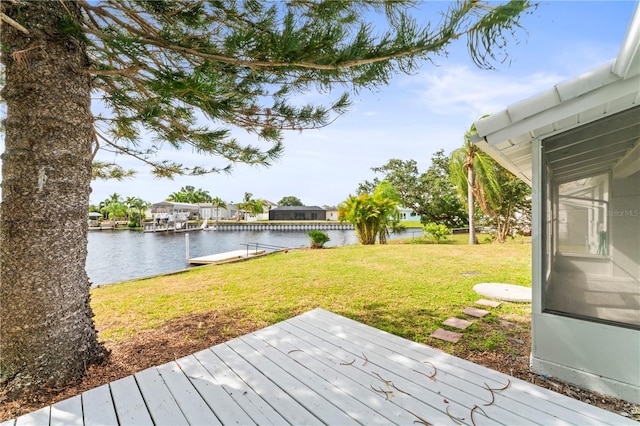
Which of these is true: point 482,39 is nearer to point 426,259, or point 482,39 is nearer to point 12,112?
point 12,112

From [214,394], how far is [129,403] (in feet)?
1.84

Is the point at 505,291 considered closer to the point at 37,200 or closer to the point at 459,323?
the point at 459,323

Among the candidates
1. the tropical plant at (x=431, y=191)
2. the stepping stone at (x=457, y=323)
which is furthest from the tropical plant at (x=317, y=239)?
the tropical plant at (x=431, y=191)

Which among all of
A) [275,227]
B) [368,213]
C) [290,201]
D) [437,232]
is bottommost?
[275,227]

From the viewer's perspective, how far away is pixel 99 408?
73.3 inches

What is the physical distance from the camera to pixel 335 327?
329 cm

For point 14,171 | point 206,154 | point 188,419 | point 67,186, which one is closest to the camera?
point 188,419

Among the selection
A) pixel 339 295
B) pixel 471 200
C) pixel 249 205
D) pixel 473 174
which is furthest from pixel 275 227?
pixel 339 295

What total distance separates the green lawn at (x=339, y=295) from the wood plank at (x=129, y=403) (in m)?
1.89

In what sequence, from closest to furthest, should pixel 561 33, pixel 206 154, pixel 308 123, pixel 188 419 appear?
pixel 188 419
pixel 561 33
pixel 308 123
pixel 206 154

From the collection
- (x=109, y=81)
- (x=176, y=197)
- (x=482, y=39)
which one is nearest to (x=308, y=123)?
(x=482, y=39)

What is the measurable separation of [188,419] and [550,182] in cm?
356

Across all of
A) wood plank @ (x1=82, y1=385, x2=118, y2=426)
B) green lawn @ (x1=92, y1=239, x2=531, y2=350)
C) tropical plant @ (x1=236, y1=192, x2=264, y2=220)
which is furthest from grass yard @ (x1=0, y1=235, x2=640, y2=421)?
tropical plant @ (x1=236, y1=192, x2=264, y2=220)

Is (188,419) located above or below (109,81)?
below
